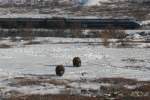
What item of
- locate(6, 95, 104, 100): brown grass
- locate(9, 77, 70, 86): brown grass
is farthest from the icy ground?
locate(6, 95, 104, 100): brown grass

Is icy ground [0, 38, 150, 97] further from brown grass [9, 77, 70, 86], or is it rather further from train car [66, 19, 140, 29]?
train car [66, 19, 140, 29]

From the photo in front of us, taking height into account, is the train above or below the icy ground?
below

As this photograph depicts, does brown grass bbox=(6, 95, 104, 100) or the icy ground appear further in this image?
the icy ground

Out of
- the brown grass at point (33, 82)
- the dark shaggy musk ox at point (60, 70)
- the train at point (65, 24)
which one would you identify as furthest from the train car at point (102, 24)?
the brown grass at point (33, 82)

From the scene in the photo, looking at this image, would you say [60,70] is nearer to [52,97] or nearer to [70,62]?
[70,62]

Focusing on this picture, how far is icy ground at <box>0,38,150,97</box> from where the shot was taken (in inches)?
1065

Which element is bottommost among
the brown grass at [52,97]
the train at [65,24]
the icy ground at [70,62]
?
the train at [65,24]

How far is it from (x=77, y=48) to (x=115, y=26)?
17.1m

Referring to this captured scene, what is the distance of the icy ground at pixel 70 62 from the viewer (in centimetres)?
2706

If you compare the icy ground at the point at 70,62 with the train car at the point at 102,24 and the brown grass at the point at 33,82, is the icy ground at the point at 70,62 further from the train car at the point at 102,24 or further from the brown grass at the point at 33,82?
the train car at the point at 102,24

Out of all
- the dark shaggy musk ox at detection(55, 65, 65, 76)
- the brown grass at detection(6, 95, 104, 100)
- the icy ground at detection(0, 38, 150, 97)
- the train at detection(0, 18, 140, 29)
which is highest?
the brown grass at detection(6, 95, 104, 100)

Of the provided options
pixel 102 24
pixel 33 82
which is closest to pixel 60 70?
pixel 33 82

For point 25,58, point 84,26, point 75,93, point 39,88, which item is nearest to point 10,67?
point 25,58

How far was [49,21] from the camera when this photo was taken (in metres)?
61.2
